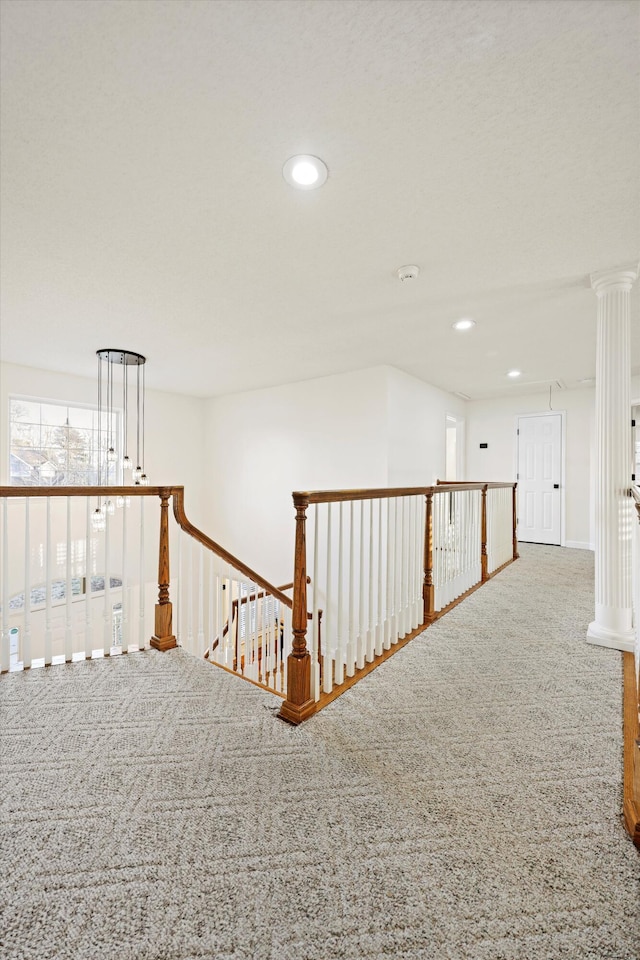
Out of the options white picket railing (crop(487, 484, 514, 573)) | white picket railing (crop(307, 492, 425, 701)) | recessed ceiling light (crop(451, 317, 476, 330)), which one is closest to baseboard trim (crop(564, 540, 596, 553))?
white picket railing (crop(487, 484, 514, 573))

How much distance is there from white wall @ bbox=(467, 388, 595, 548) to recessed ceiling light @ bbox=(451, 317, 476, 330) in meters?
3.72

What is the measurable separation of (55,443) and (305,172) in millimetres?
5163

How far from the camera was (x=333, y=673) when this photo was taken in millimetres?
2316

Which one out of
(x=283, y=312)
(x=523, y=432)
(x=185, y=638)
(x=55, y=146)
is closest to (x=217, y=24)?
(x=55, y=146)

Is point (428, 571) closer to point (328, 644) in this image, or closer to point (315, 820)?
point (328, 644)

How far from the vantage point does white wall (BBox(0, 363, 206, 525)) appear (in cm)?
516

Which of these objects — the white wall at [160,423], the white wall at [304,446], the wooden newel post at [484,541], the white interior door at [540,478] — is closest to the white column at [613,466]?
the wooden newel post at [484,541]

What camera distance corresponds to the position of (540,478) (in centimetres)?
688

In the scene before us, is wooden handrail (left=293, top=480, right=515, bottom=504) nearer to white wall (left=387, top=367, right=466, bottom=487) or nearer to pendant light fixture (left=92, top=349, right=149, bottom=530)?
white wall (left=387, top=367, right=466, bottom=487)

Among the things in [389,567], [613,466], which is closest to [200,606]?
[389,567]

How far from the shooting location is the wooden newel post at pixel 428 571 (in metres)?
3.16

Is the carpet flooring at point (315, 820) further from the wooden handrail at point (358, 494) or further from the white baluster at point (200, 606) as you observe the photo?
the wooden handrail at point (358, 494)

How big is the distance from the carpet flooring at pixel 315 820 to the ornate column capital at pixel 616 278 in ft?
8.09

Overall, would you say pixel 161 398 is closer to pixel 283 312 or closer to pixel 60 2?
pixel 283 312
